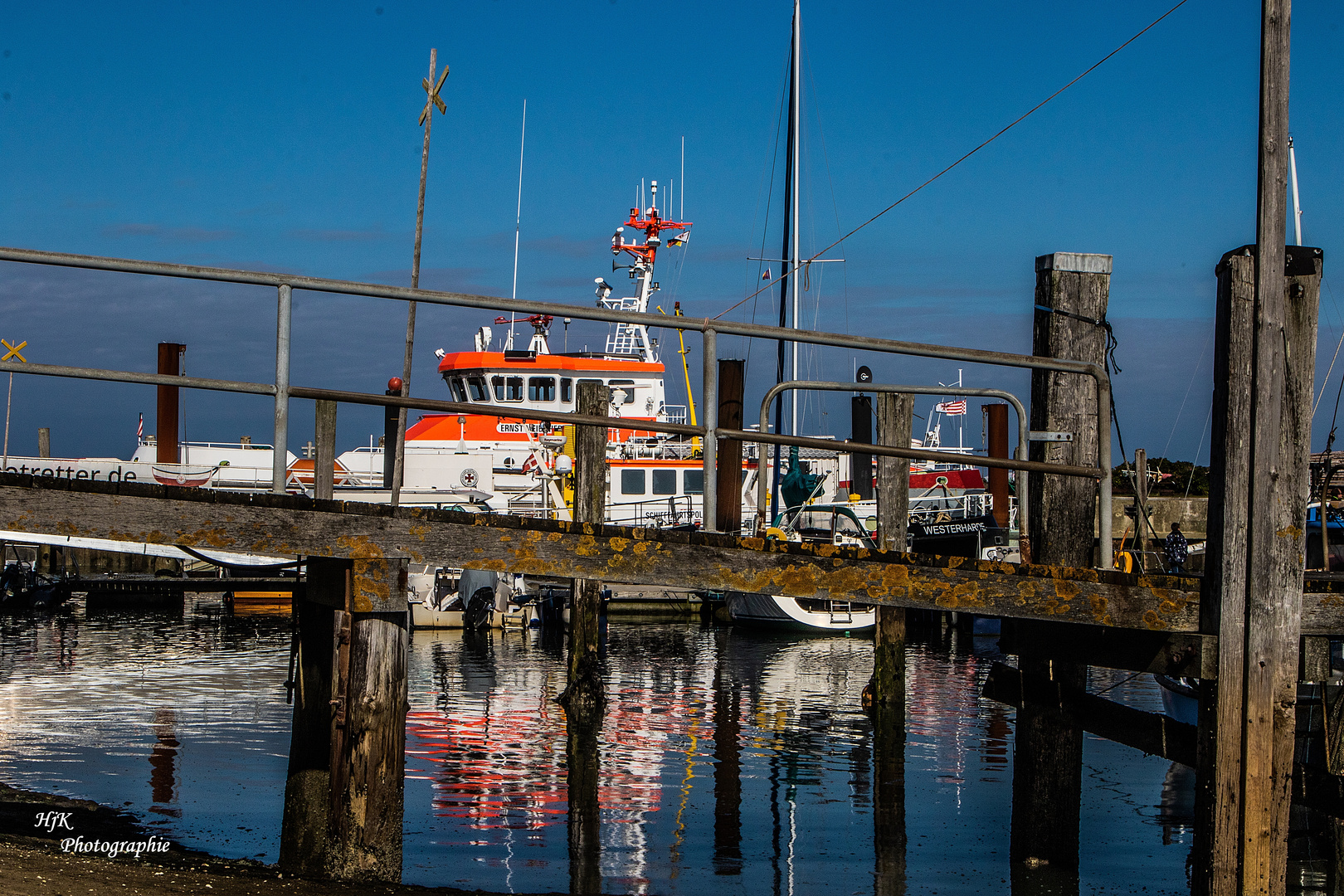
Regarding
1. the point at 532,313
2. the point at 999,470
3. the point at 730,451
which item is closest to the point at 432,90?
the point at 730,451

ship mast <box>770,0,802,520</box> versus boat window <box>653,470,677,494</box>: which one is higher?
ship mast <box>770,0,802,520</box>

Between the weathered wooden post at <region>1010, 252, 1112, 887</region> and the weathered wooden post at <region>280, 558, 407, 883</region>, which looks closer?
the weathered wooden post at <region>280, 558, 407, 883</region>

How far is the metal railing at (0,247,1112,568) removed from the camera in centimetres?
495

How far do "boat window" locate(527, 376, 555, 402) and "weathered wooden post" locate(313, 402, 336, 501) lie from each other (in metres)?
21.3

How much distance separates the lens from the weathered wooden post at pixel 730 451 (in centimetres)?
1783

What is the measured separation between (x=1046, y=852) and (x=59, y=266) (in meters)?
5.84

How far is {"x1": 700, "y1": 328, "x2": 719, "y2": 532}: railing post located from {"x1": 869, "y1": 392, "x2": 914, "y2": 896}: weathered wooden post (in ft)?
10.5

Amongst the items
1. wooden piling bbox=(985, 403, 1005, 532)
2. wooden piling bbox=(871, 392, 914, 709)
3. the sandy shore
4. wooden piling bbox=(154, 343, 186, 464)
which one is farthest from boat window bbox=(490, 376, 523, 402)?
the sandy shore

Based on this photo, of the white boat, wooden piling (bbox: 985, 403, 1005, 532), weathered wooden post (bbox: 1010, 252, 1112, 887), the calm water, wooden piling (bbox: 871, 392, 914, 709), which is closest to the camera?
weathered wooden post (bbox: 1010, 252, 1112, 887)

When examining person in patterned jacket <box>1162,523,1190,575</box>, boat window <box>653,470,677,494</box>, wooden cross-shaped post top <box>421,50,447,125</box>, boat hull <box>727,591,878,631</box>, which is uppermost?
wooden cross-shaped post top <box>421,50,447,125</box>

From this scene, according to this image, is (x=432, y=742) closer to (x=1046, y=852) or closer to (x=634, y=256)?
(x=1046, y=852)

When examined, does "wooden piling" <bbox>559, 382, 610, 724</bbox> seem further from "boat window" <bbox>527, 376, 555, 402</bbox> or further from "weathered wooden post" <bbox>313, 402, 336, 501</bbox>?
"boat window" <bbox>527, 376, 555, 402</bbox>

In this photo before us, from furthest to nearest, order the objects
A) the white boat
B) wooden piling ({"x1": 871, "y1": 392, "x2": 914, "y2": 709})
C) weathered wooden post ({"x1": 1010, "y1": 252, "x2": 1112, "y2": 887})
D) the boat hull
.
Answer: the boat hull < the white boat < wooden piling ({"x1": 871, "y1": 392, "x2": 914, "y2": 709}) < weathered wooden post ({"x1": 1010, "y1": 252, "x2": 1112, "y2": 887})

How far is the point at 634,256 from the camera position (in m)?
32.4
